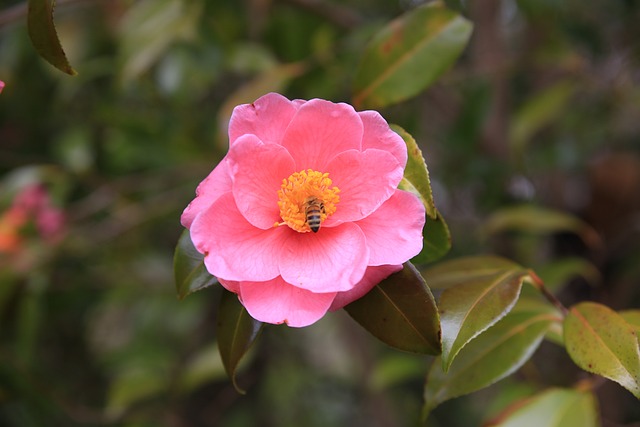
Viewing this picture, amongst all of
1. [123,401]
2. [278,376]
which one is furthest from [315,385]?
[123,401]

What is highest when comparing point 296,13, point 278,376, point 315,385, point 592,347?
point 592,347

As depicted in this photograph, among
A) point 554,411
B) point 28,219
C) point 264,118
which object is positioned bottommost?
point 28,219

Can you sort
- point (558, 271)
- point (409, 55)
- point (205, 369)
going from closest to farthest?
point (409, 55)
point (558, 271)
point (205, 369)

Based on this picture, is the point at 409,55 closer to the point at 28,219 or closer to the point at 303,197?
the point at 303,197

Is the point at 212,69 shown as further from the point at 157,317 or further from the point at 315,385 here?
the point at 315,385

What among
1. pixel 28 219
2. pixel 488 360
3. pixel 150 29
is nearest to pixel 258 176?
pixel 488 360

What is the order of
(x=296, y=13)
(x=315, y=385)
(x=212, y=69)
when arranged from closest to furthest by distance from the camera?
(x=212, y=69), (x=296, y=13), (x=315, y=385)

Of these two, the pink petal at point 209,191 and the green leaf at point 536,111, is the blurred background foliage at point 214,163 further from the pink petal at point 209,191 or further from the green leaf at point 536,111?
the pink petal at point 209,191
